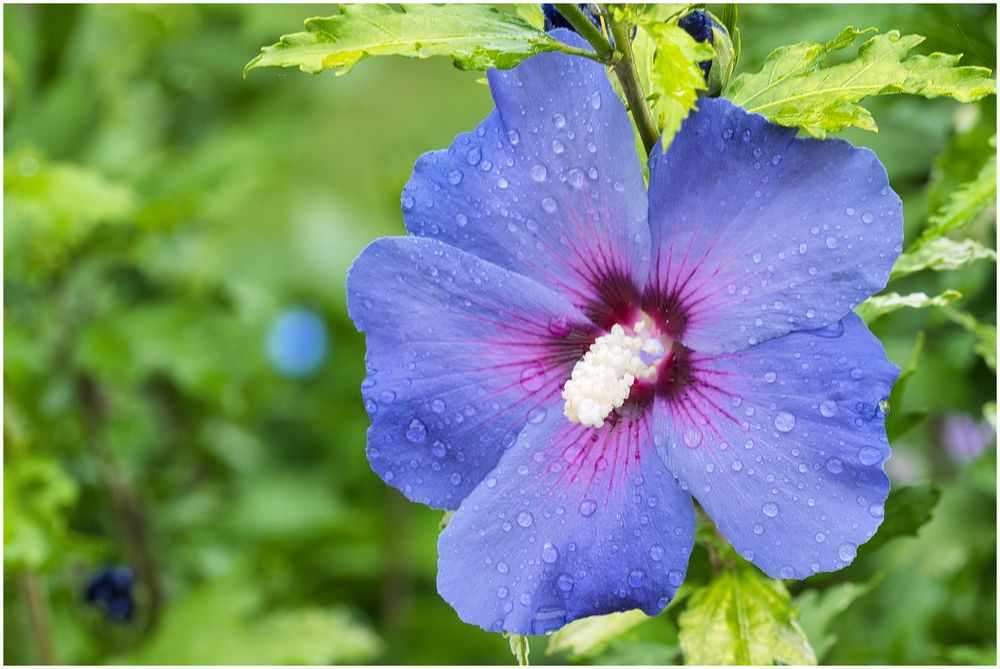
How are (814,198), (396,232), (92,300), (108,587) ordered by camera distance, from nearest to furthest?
(814,198)
(108,587)
(92,300)
(396,232)

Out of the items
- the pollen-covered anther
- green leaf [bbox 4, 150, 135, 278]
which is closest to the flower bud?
the pollen-covered anther

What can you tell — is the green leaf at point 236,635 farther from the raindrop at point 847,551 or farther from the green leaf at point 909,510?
the raindrop at point 847,551

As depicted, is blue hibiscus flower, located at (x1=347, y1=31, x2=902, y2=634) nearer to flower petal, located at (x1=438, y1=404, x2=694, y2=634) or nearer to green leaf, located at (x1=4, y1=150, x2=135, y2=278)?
flower petal, located at (x1=438, y1=404, x2=694, y2=634)

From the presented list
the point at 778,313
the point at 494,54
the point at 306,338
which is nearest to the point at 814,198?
the point at 778,313

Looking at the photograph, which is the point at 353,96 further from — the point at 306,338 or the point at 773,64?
the point at 773,64

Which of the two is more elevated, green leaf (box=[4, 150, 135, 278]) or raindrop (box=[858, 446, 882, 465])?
raindrop (box=[858, 446, 882, 465])

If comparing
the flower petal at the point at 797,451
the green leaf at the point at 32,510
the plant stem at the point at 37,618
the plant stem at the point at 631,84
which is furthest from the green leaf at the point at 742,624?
the plant stem at the point at 37,618

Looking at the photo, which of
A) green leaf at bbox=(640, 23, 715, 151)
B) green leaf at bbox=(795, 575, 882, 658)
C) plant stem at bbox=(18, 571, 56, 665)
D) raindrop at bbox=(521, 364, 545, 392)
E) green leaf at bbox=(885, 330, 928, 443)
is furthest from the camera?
plant stem at bbox=(18, 571, 56, 665)

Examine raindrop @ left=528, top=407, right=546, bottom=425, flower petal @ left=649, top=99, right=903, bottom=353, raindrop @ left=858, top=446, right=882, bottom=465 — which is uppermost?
flower petal @ left=649, top=99, right=903, bottom=353

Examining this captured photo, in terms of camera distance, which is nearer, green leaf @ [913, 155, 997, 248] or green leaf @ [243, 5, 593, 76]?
green leaf @ [243, 5, 593, 76]
